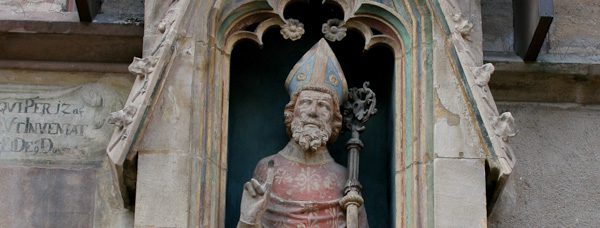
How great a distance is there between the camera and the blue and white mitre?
829 centimetres

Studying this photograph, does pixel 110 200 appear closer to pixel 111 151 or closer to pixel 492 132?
pixel 111 151

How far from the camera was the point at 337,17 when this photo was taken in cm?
874

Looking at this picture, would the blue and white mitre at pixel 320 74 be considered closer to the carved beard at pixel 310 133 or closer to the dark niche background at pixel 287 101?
the carved beard at pixel 310 133

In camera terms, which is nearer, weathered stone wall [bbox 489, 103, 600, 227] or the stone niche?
the stone niche

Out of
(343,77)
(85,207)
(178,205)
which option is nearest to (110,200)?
(85,207)

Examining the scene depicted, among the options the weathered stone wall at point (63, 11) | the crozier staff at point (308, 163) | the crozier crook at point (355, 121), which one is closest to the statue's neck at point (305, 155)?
the crozier staff at point (308, 163)

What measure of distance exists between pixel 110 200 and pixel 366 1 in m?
1.69

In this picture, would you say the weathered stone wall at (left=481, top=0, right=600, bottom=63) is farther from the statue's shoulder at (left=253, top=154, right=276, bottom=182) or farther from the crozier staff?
the statue's shoulder at (left=253, top=154, right=276, bottom=182)

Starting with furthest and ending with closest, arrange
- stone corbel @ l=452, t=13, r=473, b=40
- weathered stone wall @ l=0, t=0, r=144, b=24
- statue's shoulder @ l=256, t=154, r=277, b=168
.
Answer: weathered stone wall @ l=0, t=0, r=144, b=24 → statue's shoulder @ l=256, t=154, r=277, b=168 → stone corbel @ l=452, t=13, r=473, b=40

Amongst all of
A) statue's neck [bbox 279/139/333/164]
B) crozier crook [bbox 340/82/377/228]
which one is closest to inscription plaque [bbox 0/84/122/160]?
statue's neck [bbox 279/139/333/164]

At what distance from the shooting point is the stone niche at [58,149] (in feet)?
27.3

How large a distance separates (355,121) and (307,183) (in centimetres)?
48

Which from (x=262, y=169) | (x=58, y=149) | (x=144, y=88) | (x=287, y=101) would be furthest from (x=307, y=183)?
(x=58, y=149)

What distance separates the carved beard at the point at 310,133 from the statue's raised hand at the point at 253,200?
0.36 meters
